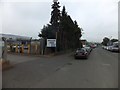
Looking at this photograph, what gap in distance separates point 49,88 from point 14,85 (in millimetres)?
1543

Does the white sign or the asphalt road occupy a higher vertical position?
the white sign

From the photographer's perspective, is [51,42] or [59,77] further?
[51,42]

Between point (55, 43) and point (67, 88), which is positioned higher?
point (55, 43)

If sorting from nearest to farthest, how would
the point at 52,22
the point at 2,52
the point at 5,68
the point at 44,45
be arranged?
the point at 5,68 < the point at 2,52 < the point at 44,45 < the point at 52,22

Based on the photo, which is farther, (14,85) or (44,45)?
(44,45)

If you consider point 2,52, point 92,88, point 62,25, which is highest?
point 62,25

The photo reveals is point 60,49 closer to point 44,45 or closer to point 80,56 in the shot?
point 44,45

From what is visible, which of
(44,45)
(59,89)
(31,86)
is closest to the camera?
(59,89)

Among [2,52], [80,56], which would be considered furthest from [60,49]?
[2,52]

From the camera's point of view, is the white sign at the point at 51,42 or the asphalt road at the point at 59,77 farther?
the white sign at the point at 51,42

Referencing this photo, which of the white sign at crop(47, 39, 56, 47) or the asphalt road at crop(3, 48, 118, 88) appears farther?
the white sign at crop(47, 39, 56, 47)

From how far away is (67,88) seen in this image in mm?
6289

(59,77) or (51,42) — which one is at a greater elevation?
(51,42)

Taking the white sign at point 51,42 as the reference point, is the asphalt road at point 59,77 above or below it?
below
